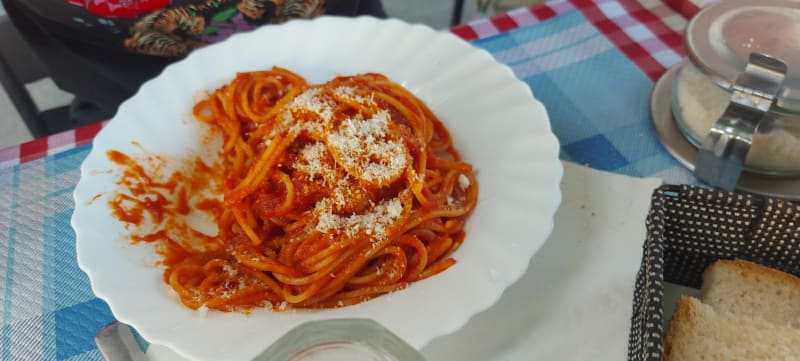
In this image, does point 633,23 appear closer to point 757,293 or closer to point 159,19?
point 757,293

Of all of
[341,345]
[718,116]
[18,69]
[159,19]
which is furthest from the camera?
[18,69]

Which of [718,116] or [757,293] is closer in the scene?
[757,293]

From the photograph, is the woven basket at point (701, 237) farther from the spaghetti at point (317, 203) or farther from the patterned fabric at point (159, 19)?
the patterned fabric at point (159, 19)

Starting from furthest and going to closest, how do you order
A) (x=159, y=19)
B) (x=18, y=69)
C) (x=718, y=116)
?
(x=18, y=69)
(x=159, y=19)
(x=718, y=116)

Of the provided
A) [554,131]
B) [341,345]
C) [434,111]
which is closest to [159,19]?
[434,111]

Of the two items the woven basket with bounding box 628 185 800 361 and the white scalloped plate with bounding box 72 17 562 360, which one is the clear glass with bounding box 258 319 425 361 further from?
the woven basket with bounding box 628 185 800 361

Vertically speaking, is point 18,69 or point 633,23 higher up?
point 633,23

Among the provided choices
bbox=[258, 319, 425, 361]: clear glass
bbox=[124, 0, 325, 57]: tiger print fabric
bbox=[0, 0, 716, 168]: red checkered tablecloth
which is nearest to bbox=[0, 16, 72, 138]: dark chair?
bbox=[124, 0, 325, 57]: tiger print fabric

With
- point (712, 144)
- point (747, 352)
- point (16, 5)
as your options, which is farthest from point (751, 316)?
point (16, 5)
